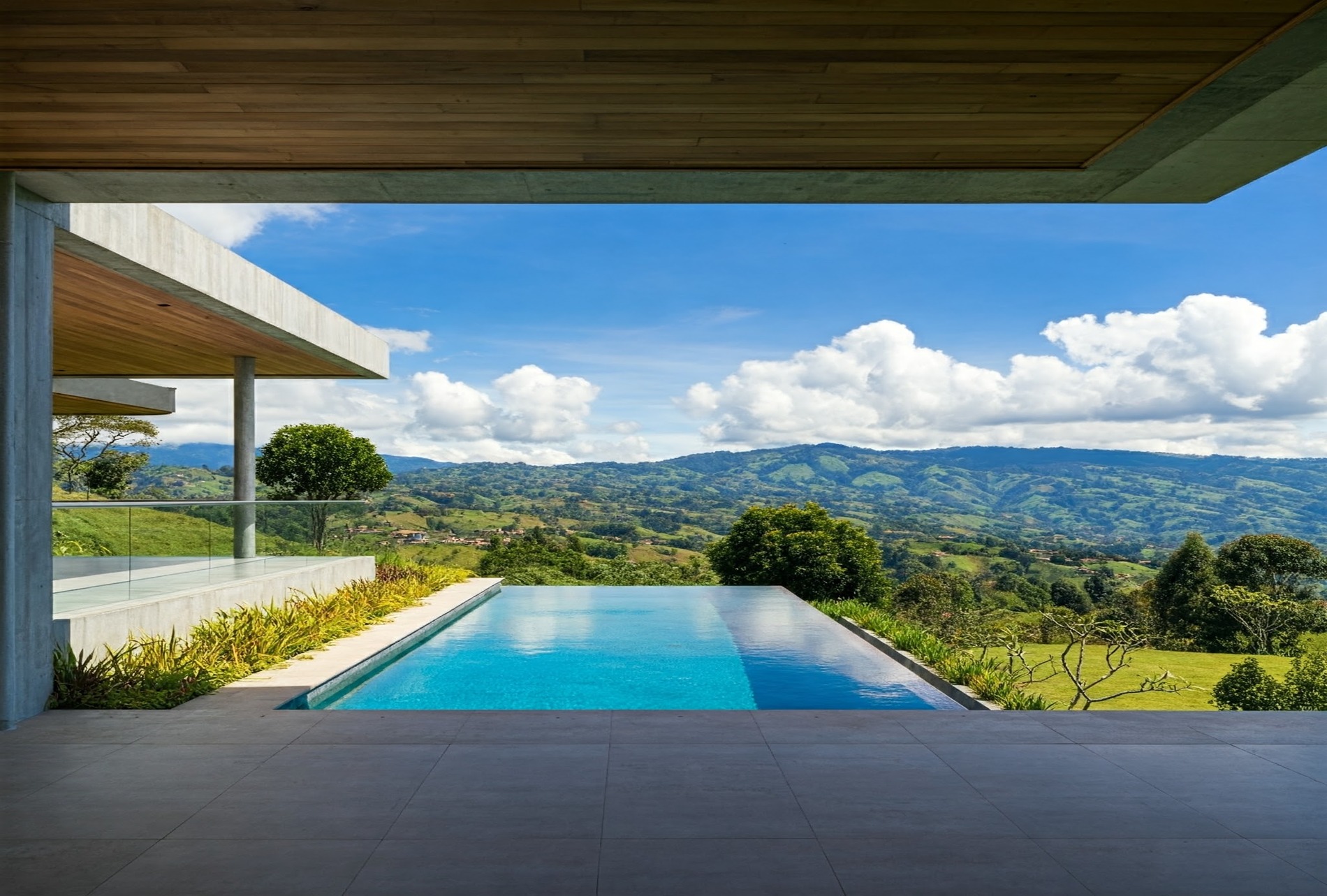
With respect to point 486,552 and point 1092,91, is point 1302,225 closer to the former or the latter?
point 486,552

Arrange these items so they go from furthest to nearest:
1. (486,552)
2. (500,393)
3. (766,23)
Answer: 1. (500,393)
2. (486,552)
3. (766,23)

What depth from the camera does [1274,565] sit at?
64.2 ft

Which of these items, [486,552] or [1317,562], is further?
[486,552]

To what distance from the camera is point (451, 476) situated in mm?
52531

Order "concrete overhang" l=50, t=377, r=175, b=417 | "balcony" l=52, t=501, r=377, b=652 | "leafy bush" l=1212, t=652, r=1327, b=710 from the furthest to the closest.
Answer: "concrete overhang" l=50, t=377, r=175, b=417
"leafy bush" l=1212, t=652, r=1327, b=710
"balcony" l=52, t=501, r=377, b=652

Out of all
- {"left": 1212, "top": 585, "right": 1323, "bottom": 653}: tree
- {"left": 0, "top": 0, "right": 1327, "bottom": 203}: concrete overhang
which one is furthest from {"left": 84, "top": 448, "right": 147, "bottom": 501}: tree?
{"left": 1212, "top": 585, "right": 1323, "bottom": 653}: tree

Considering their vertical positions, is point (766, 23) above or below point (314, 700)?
above

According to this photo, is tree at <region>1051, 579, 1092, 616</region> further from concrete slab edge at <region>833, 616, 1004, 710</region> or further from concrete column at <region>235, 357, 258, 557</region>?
concrete column at <region>235, 357, 258, 557</region>

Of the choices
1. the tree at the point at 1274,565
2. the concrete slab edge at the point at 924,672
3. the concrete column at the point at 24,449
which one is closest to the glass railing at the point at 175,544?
the concrete column at the point at 24,449

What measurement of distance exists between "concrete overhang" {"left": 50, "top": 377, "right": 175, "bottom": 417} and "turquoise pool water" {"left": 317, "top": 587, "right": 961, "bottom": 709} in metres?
7.84

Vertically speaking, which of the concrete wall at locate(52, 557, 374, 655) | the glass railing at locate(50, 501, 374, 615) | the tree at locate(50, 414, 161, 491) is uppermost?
the tree at locate(50, 414, 161, 491)

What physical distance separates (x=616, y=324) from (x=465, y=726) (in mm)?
74395

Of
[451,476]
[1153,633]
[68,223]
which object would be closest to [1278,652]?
[1153,633]

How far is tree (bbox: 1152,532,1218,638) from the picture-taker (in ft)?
66.2
